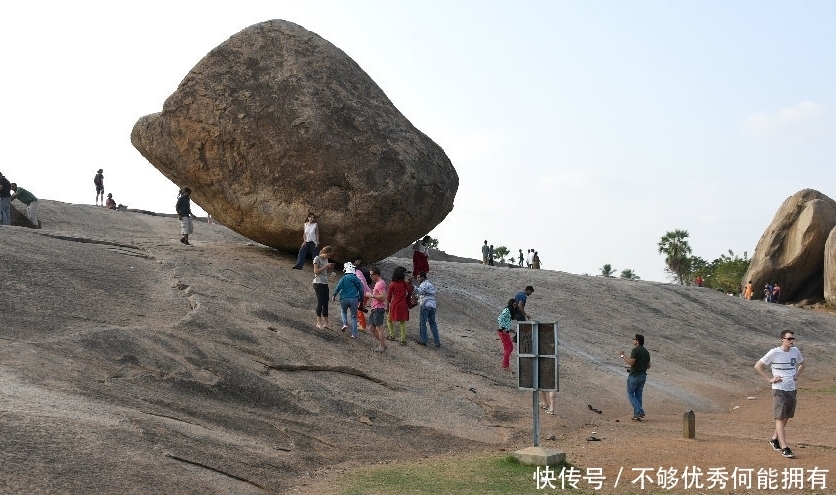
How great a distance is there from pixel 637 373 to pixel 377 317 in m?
4.83

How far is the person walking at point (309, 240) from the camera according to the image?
20562 millimetres

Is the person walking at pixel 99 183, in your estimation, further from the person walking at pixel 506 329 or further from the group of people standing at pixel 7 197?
the person walking at pixel 506 329

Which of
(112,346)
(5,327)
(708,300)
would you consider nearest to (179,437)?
(112,346)

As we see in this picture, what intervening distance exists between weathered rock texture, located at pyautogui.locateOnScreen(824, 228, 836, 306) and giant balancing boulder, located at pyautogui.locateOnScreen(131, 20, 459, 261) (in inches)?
968

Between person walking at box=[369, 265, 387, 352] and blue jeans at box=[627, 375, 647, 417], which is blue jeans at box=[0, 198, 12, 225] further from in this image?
blue jeans at box=[627, 375, 647, 417]

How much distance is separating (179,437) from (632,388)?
9.74m

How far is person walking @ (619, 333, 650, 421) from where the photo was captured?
17.5 m

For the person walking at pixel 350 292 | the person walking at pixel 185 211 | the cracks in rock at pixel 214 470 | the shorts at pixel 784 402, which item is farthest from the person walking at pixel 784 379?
the person walking at pixel 185 211

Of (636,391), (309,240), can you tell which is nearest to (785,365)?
(636,391)

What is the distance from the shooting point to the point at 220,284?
1880 centimetres

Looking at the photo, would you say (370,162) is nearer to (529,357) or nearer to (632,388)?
(632,388)

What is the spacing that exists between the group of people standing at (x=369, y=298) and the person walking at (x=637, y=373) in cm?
391

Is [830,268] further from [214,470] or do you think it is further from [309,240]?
[214,470]

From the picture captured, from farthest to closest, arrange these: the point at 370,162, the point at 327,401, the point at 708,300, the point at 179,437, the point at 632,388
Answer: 1. the point at 708,300
2. the point at 370,162
3. the point at 632,388
4. the point at 327,401
5. the point at 179,437
